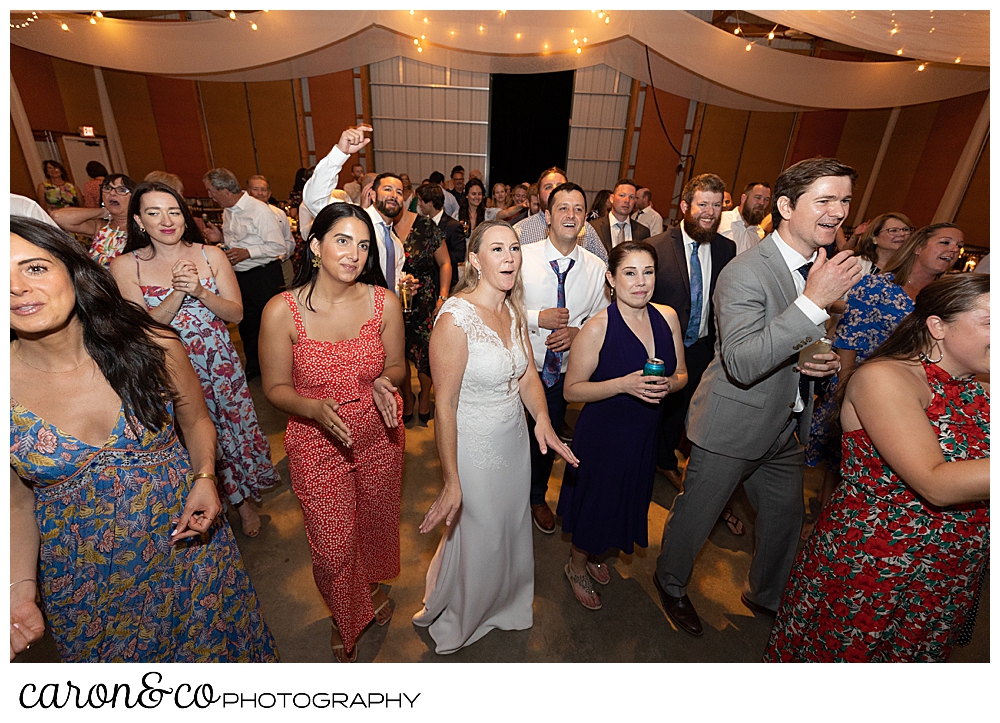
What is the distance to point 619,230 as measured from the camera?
167 inches

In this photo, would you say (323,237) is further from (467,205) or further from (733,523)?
(467,205)

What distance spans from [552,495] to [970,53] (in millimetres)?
4080

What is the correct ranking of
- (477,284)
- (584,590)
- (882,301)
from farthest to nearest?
(882,301)
(584,590)
(477,284)

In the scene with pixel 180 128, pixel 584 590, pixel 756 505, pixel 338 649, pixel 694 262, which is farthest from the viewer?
pixel 180 128

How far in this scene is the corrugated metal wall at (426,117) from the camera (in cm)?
1208

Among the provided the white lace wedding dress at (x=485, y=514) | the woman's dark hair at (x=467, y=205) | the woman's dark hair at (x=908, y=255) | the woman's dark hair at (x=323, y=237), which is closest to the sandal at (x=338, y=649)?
the white lace wedding dress at (x=485, y=514)

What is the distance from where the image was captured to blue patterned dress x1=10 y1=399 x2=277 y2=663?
1290 mm

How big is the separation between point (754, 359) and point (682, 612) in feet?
4.66

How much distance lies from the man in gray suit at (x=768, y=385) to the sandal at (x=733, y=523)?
61 centimetres

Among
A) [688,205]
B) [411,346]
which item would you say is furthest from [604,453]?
[411,346]

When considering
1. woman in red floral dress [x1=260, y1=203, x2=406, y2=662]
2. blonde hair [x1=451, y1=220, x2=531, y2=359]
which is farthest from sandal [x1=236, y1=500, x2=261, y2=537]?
blonde hair [x1=451, y1=220, x2=531, y2=359]

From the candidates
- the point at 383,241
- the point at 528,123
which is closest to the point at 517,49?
the point at 383,241

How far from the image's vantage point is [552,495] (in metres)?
3.40
